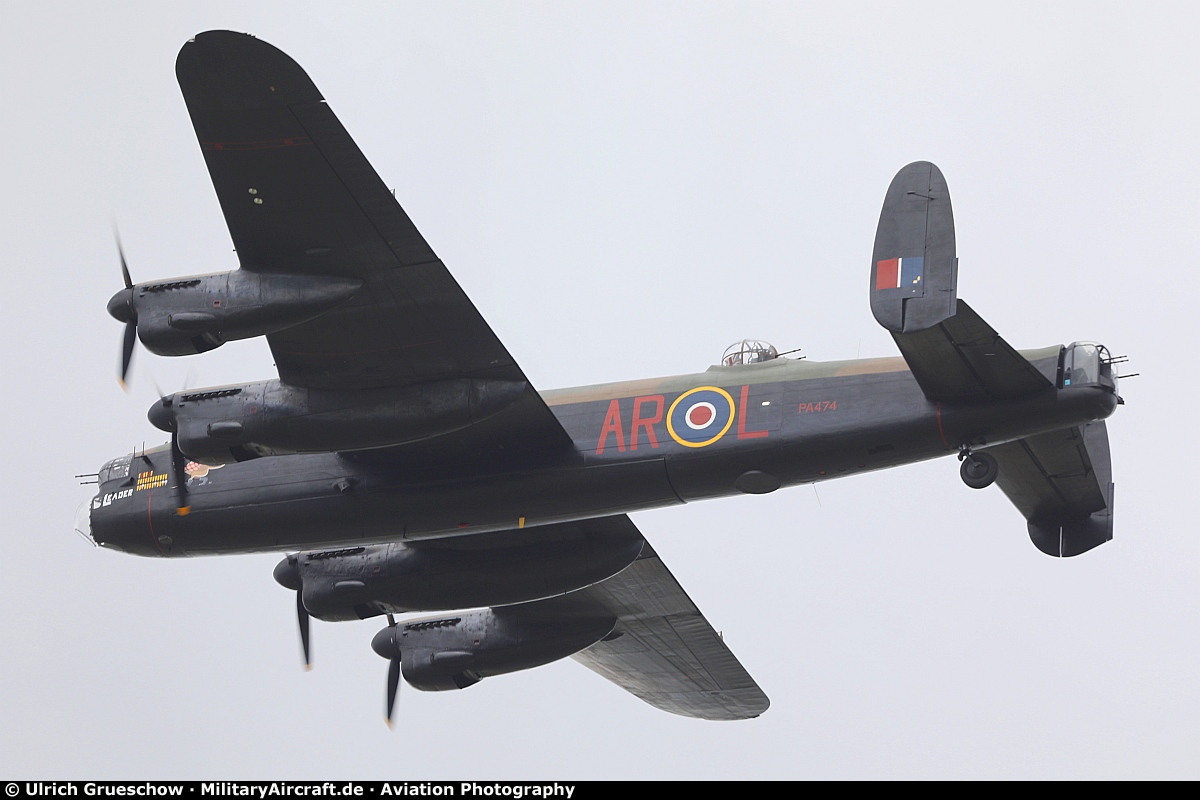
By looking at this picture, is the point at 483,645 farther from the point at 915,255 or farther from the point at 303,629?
the point at 915,255

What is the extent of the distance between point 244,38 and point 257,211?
254 cm

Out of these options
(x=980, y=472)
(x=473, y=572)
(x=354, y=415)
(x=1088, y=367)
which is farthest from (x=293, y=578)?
(x=1088, y=367)

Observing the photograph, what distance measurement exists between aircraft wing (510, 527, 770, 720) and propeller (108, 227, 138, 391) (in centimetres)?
960

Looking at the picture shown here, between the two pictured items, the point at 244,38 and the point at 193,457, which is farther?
the point at 193,457

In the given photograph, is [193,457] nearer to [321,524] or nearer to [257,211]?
[321,524]

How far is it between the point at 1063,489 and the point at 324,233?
441 inches

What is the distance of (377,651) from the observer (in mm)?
29078

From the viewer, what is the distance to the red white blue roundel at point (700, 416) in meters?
21.9

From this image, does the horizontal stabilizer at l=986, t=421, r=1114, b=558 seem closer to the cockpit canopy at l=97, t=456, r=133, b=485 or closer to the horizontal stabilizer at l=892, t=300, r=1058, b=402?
the horizontal stabilizer at l=892, t=300, r=1058, b=402

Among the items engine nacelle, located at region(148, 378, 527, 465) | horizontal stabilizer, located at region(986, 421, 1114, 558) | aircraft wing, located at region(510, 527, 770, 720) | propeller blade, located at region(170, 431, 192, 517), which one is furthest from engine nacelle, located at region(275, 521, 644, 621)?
horizontal stabilizer, located at region(986, 421, 1114, 558)

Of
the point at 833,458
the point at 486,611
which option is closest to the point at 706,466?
the point at 833,458

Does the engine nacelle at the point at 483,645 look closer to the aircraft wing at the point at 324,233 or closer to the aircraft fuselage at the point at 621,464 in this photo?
the aircraft fuselage at the point at 621,464

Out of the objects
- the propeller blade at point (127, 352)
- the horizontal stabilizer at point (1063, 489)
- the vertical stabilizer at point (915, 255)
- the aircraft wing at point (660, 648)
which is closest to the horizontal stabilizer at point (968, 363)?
the vertical stabilizer at point (915, 255)

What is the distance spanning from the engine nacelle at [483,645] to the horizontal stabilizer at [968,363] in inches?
419
